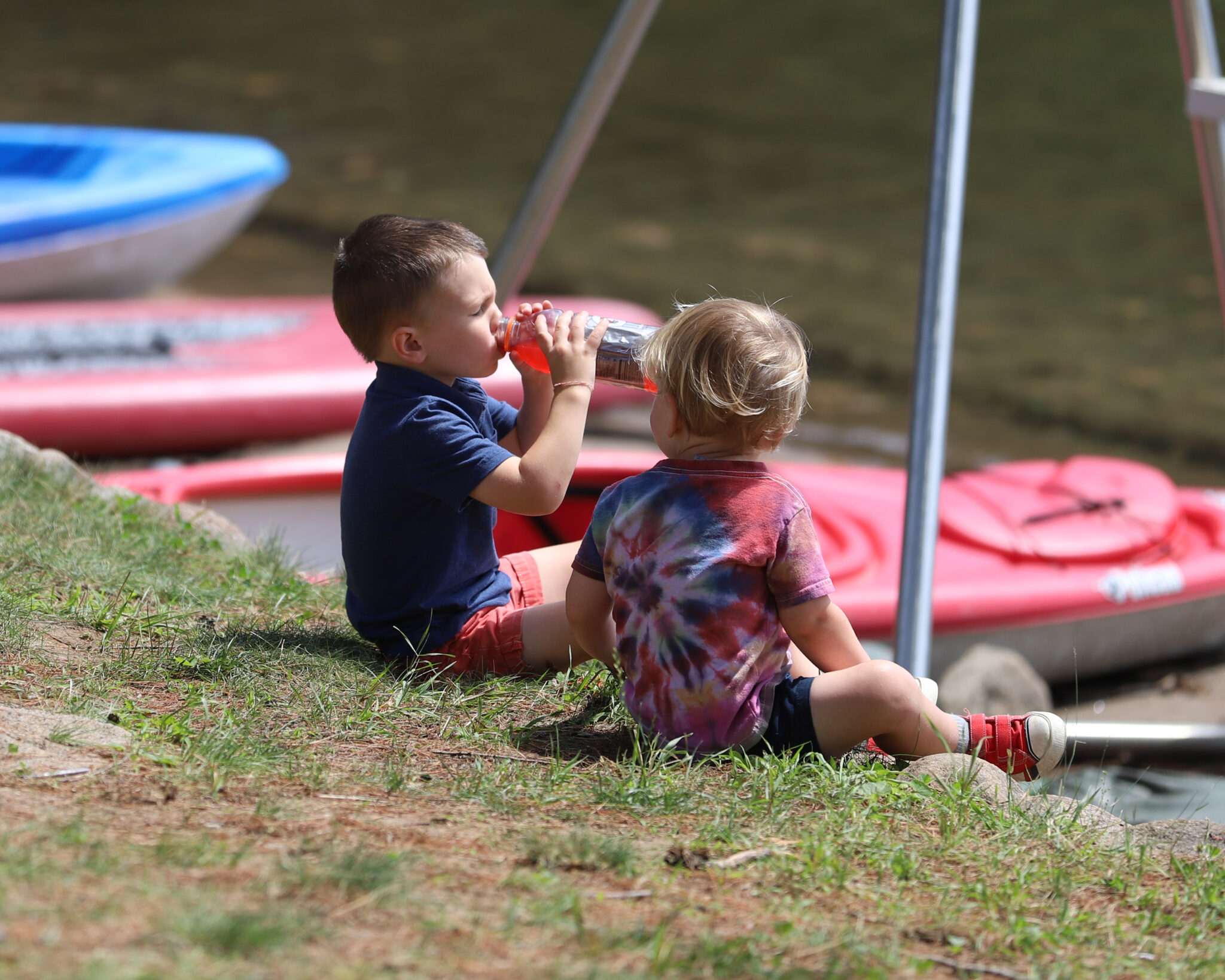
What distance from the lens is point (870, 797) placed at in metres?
2.12

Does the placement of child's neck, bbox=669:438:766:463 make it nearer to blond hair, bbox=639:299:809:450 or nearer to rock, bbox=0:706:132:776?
blond hair, bbox=639:299:809:450

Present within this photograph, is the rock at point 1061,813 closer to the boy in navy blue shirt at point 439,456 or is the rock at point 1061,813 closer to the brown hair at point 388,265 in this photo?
the boy in navy blue shirt at point 439,456

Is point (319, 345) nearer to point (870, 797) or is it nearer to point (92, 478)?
point (92, 478)

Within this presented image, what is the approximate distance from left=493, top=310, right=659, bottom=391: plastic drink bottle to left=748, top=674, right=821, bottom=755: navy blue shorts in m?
0.61

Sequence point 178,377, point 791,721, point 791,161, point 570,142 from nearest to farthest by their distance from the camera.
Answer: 1. point 791,721
2. point 570,142
3. point 178,377
4. point 791,161

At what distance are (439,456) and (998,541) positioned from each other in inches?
109

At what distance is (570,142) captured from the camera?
404 centimetres

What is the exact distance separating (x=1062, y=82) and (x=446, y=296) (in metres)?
17.5

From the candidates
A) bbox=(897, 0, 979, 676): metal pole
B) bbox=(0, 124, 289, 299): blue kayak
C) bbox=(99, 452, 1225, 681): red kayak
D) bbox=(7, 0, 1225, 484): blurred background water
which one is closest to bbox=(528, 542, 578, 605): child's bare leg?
bbox=(897, 0, 979, 676): metal pole

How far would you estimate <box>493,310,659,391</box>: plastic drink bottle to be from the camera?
2473 mm

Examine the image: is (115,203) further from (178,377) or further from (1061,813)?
(1061,813)

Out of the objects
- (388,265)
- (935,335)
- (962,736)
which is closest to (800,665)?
(962,736)

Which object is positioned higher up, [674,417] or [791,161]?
[791,161]

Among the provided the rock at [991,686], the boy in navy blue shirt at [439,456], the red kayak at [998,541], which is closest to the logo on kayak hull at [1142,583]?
the red kayak at [998,541]
